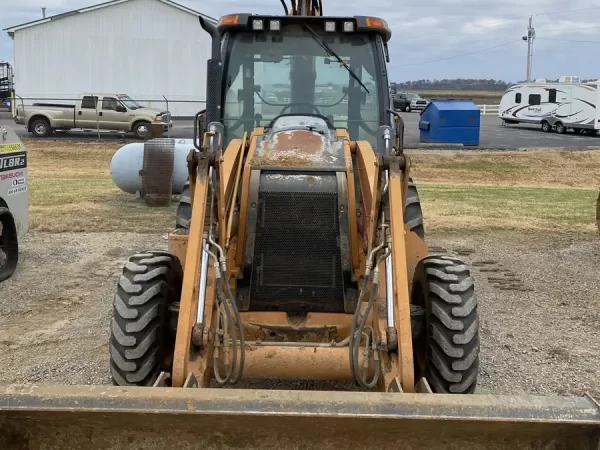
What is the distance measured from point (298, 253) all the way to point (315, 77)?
167 centimetres

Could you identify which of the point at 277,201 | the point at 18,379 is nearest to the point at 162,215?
the point at 18,379

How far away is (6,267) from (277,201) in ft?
15.8

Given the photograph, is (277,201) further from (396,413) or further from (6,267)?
(6,267)

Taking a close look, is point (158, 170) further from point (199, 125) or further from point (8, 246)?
point (199, 125)

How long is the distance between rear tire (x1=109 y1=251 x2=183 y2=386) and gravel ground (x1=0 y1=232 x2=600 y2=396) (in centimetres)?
123

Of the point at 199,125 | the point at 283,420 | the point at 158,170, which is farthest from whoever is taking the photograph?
the point at 158,170

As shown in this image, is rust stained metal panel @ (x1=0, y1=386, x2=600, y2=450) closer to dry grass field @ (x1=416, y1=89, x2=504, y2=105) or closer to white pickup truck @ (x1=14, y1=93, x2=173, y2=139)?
white pickup truck @ (x1=14, y1=93, x2=173, y2=139)

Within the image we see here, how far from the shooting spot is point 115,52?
39.9 m

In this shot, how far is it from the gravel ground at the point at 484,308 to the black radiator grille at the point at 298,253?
78cm

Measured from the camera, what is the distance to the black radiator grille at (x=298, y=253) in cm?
451

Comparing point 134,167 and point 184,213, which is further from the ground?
point 184,213

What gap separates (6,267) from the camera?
8109 mm

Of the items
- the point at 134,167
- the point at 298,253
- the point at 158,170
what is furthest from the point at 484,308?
the point at 134,167

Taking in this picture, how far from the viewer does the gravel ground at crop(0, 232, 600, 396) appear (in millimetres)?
5453
